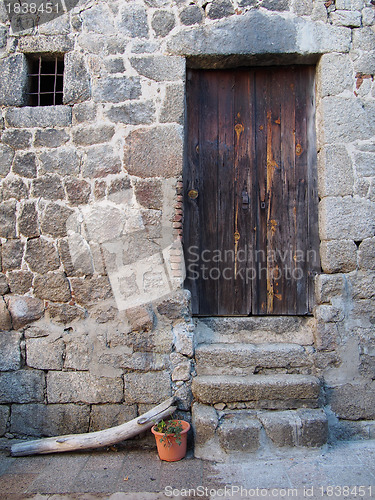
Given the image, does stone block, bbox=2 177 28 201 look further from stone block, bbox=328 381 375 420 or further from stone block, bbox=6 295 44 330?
stone block, bbox=328 381 375 420

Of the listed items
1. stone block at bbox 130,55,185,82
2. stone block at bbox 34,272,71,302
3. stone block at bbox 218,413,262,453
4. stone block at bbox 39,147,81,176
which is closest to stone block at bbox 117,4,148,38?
stone block at bbox 130,55,185,82

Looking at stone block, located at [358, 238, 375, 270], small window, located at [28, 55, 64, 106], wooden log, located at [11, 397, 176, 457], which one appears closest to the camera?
wooden log, located at [11, 397, 176, 457]

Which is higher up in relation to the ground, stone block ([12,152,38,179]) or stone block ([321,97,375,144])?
stone block ([321,97,375,144])

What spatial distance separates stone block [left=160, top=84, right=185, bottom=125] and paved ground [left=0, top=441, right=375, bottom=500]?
2.55 m

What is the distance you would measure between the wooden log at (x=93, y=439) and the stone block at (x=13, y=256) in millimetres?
1329

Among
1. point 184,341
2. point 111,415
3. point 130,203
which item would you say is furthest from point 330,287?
point 111,415

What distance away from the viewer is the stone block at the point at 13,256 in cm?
316

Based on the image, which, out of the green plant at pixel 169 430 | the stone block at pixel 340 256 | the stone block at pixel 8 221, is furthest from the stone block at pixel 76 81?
the green plant at pixel 169 430

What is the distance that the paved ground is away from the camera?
2.29m

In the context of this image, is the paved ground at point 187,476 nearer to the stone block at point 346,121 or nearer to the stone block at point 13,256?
the stone block at point 13,256

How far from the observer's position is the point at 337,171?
316 cm

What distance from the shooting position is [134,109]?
3176 mm

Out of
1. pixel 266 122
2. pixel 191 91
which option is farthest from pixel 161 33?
pixel 266 122

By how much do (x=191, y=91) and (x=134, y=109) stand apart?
0.58 metres
